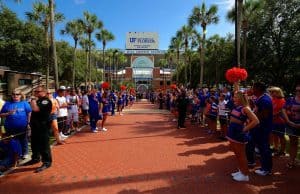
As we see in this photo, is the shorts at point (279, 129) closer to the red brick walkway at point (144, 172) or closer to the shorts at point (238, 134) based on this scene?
the red brick walkway at point (144, 172)

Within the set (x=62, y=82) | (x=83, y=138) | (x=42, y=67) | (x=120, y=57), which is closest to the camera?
(x=83, y=138)

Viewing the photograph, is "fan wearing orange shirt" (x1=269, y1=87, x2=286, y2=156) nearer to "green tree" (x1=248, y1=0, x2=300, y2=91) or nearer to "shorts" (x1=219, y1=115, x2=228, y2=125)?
"shorts" (x1=219, y1=115, x2=228, y2=125)

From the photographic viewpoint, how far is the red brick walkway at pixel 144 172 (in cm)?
604

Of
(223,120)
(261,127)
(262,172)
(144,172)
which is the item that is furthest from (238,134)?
(223,120)

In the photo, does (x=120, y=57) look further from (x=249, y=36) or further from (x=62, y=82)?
(x=249, y=36)

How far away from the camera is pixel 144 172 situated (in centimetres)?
712

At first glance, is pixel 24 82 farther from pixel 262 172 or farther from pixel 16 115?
pixel 262 172

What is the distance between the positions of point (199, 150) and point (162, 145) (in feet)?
4.34

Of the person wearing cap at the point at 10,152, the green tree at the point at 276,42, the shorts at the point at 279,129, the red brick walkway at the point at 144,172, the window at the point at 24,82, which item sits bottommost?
the red brick walkway at the point at 144,172

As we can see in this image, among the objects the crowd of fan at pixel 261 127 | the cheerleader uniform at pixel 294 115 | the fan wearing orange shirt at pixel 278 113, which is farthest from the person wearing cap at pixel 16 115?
the cheerleader uniform at pixel 294 115

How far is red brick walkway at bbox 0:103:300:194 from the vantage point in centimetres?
604

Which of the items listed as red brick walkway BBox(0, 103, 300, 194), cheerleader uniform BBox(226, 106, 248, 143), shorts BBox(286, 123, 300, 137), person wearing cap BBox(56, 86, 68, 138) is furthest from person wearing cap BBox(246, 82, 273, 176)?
person wearing cap BBox(56, 86, 68, 138)

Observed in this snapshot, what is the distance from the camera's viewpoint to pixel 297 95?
24.1 feet

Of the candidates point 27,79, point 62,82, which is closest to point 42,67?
point 27,79
